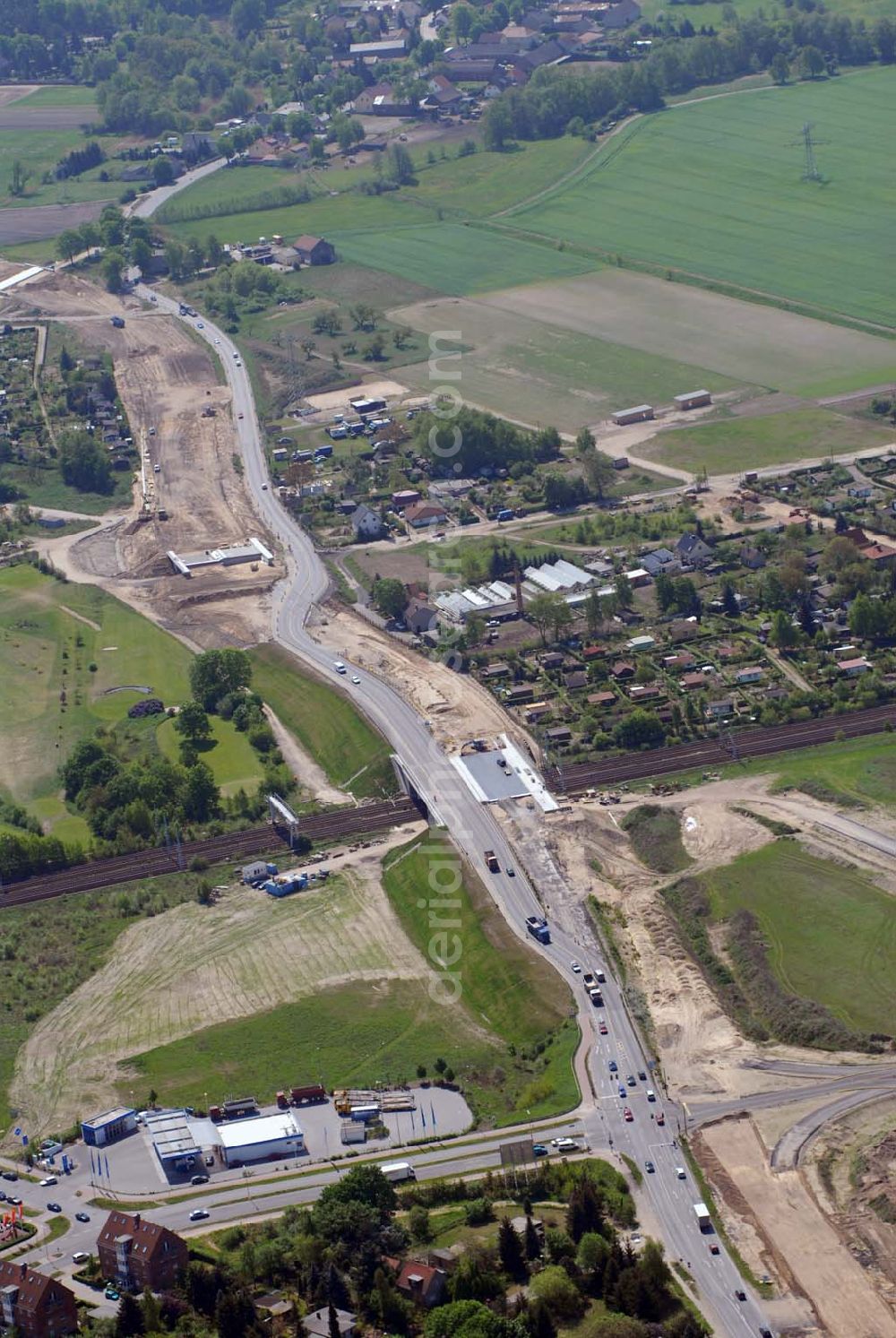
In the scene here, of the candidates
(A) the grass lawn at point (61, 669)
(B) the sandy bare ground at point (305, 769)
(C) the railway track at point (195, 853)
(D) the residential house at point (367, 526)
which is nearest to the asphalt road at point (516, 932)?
(C) the railway track at point (195, 853)

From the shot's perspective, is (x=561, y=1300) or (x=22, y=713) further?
(x=22, y=713)

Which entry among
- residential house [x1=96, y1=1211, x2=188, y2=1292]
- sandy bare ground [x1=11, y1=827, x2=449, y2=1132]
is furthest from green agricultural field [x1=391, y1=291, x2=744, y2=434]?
residential house [x1=96, y1=1211, x2=188, y2=1292]

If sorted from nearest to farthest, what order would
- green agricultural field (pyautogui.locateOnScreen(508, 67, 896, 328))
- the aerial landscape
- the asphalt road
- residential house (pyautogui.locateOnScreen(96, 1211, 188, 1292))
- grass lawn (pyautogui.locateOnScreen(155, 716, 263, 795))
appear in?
residential house (pyautogui.locateOnScreen(96, 1211, 188, 1292))
the asphalt road
the aerial landscape
grass lawn (pyautogui.locateOnScreen(155, 716, 263, 795))
green agricultural field (pyautogui.locateOnScreen(508, 67, 896, 328))

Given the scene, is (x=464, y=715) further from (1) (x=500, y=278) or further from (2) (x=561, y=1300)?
(1) (x=500, y=278)

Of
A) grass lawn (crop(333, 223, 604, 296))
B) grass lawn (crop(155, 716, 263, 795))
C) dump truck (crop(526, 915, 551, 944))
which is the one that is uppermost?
grass lawn (crop(333, 223, 604, 296))

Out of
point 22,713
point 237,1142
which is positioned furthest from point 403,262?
point 237,1142

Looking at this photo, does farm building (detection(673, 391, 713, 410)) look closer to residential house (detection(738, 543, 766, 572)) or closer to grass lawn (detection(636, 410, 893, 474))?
grass lawn (detection(636, 410, 893, 474))

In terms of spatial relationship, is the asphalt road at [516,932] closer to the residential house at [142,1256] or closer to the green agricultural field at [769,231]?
the residential house at [142,1256]

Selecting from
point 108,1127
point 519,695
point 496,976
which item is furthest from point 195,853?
point 108,1127
